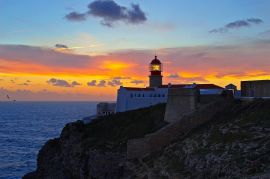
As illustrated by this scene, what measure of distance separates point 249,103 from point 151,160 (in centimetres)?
1068

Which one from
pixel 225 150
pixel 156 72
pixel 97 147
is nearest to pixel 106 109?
pixel 156 72

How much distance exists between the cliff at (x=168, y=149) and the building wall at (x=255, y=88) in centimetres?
289

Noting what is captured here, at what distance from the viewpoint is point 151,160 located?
36.1m

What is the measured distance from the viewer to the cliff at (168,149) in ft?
86.2

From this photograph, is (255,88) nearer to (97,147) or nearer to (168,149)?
(168,149)

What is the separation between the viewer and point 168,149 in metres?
35.6

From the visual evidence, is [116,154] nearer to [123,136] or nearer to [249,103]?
[123,136]

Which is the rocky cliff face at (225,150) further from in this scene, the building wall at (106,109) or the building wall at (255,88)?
the building wall at (106,109)

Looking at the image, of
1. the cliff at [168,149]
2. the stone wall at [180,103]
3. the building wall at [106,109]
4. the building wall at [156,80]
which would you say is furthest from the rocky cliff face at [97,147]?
the building wall at [106,109]

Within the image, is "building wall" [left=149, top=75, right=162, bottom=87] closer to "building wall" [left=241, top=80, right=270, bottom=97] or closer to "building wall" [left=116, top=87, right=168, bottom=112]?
"building wall" [left=116, top=87, right=168, bottom=112]

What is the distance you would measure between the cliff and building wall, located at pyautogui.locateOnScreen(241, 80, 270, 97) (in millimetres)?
2888

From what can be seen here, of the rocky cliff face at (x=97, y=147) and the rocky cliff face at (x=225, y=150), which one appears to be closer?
the rocky cliff face at (x=225, y=150)

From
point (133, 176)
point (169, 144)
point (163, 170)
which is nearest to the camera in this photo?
point (163, 170)

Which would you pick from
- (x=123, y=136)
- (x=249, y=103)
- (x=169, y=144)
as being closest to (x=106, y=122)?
(x=123, y=136)
